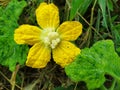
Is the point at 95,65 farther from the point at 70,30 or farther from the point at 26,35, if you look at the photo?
the point at 26,35

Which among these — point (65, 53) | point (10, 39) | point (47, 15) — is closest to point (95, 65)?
point (65, 53)

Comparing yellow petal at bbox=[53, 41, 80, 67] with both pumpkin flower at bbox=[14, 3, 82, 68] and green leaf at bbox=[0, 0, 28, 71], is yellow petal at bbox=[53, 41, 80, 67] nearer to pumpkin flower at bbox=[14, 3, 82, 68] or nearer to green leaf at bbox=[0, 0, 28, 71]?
pumpkin flower at bbox=[14, 3, 82, 68]

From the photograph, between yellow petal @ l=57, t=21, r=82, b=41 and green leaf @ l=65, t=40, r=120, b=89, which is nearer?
green leaf @ l=65, t=40, r=120, b=89

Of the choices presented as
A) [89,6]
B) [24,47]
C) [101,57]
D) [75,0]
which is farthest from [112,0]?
[24,47]

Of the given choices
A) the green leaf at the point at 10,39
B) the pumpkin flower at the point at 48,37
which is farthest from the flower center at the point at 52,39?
the green leaf at the point at 10,39

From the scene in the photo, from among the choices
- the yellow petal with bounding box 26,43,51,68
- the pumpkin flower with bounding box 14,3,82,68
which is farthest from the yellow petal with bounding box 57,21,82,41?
the yellow petal with bounding box 26,43,51,68

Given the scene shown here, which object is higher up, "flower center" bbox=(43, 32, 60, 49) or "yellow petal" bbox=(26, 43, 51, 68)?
"flower center" bbox=(43, 32, 60, 49)

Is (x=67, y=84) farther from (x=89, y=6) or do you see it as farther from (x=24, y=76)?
(x=89, y=6)
